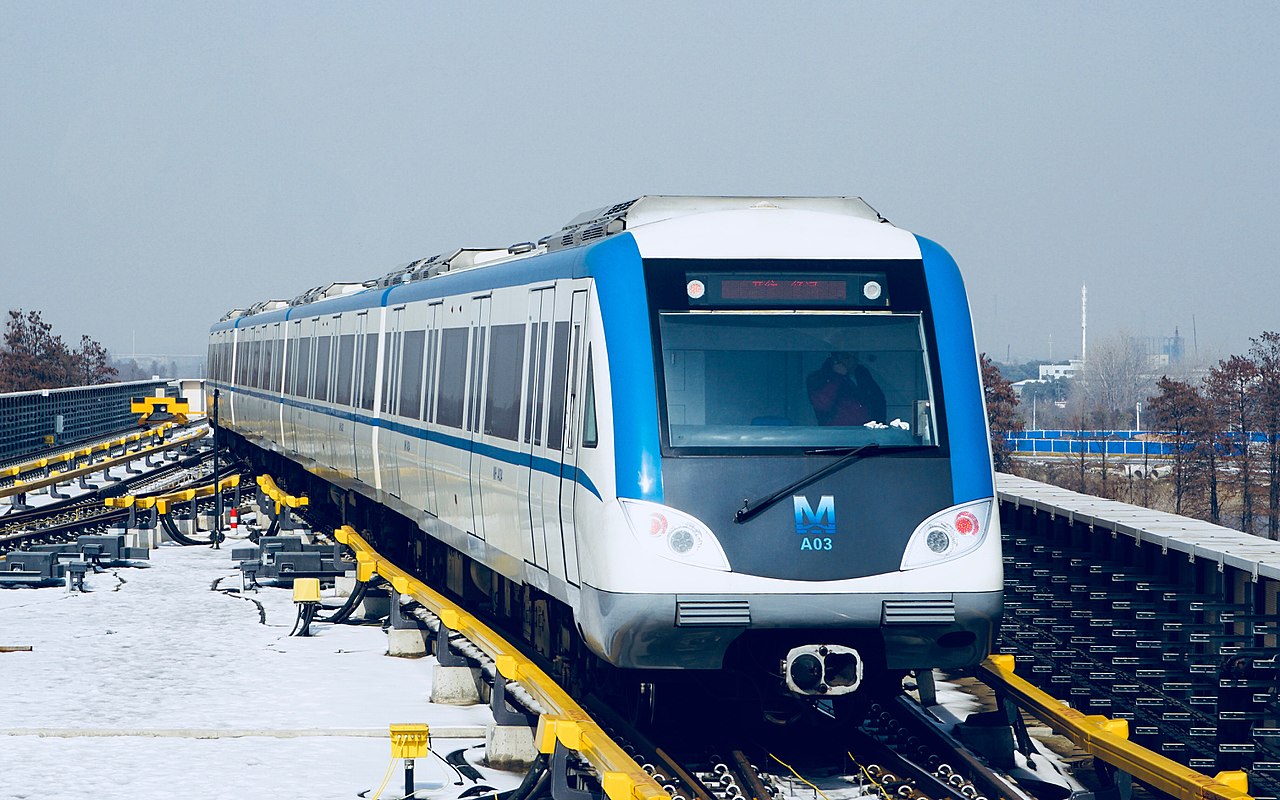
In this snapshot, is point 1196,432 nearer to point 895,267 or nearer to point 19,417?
point 19,417

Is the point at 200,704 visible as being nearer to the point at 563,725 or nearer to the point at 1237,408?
the point at 563,725

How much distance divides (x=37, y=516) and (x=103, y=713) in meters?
18.6

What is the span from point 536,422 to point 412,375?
221 inches

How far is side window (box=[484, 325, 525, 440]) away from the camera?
12148 mm

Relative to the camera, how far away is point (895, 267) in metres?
9.95

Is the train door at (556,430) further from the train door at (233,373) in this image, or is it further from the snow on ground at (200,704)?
the train door at (233,373)

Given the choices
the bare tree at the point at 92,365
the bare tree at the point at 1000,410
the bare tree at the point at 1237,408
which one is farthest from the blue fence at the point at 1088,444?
the bare tree at the point at 92,365

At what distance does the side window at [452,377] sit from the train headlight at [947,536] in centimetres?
540

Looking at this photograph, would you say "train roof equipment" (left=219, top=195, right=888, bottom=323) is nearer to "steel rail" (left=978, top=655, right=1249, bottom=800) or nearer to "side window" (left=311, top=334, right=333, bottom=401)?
"steel rail" (left=978, top=655, right=1249, bottom=800)

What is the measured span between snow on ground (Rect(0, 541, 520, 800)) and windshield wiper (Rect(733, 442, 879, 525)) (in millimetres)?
2375

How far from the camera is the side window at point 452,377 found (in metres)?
14.3

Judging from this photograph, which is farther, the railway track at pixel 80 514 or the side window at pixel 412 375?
the railway track at pixel 80 514

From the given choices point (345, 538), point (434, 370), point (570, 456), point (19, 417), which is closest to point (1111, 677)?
point (570, 456)

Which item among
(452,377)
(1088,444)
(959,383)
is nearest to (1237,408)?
(1088,444)
